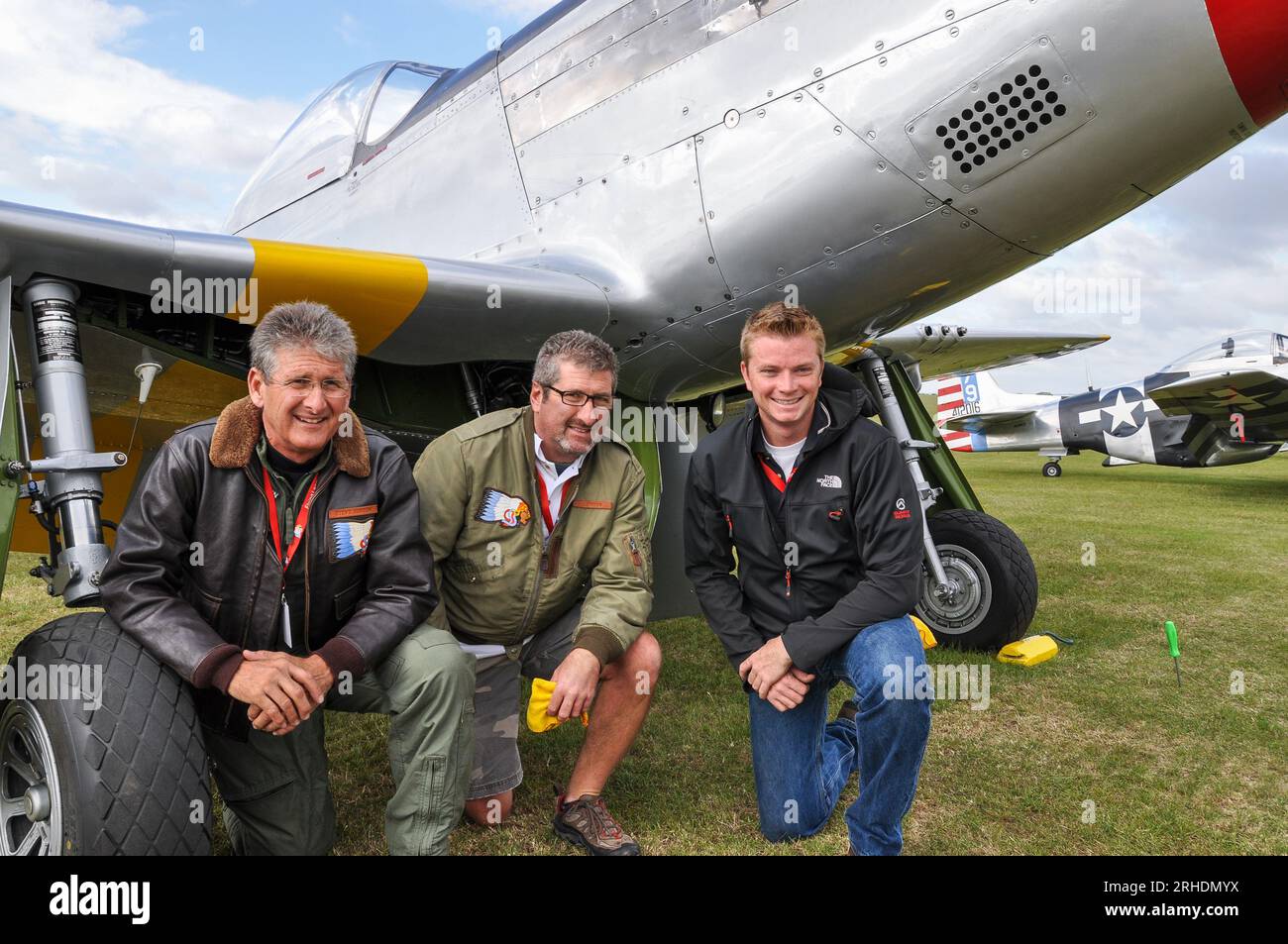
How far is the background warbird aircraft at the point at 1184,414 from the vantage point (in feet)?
51.5

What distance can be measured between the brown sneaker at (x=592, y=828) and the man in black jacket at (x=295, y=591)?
1.51 feet

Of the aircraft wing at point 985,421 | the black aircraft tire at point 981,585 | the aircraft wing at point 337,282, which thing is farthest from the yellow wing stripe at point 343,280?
the aircraft wing at point 985,421

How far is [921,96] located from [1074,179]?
53 centimetres

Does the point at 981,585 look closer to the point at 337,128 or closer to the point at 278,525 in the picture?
the point at 278,525

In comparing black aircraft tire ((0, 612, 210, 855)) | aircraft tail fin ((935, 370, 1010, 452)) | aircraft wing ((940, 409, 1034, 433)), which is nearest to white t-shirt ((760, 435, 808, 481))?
black aircraft tire ((0, 612, 210, 855))

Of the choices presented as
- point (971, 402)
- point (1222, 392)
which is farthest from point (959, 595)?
point (971, 402)

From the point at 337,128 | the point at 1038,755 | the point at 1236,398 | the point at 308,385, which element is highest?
the point at 1236,398

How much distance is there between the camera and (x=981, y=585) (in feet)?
13.8

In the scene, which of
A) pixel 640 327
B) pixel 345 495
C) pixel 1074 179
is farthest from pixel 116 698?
pixel 1074 179

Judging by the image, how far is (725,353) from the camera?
3348mm

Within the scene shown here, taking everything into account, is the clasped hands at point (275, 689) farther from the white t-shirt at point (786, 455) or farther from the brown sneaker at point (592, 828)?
the white t-shirt at point (786, 455)

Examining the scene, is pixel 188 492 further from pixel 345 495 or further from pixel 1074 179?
pixel 1074 179

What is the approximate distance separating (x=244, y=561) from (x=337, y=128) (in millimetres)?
2987

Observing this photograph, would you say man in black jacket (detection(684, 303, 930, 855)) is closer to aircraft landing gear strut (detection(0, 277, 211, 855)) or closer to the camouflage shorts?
the camouflage shorts
